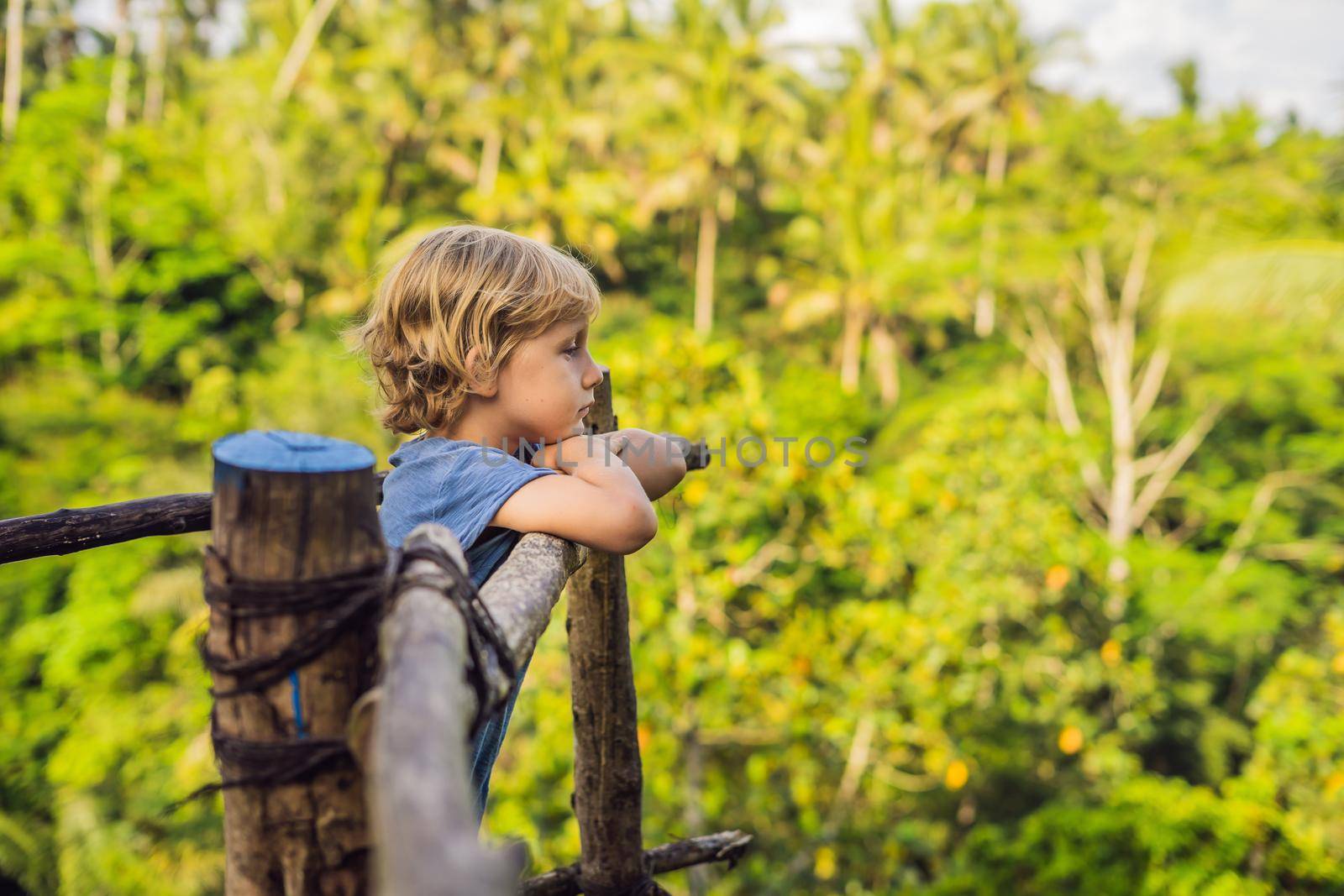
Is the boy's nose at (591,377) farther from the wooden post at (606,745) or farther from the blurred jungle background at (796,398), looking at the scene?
the blurred jungle background at (796,398)

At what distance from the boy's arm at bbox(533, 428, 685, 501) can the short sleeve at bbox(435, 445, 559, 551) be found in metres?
0.17

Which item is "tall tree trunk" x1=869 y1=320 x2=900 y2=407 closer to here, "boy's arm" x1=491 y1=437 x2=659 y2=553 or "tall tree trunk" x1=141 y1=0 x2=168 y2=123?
"tall tree trunk" x1=141 y1=0 x2=168 y2=123

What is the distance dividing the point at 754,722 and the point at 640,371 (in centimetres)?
242

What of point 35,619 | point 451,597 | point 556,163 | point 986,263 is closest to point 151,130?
point 556,163

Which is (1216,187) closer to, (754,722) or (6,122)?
(754,722)

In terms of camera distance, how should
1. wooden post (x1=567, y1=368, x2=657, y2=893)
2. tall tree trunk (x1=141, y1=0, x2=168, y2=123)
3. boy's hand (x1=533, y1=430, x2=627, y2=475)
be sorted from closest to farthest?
boy's hand (x1=533, y1=430, x2=627, y2=475), wooden post (x1=567, y1=368, x2=657, y2=893), tall tree trunk (x1=141, y1=0, x2=168, y2=123)

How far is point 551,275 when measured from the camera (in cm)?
160

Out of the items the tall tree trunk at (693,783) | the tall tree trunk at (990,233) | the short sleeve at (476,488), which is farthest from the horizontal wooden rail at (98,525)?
the tall tree trunk at (990,233)

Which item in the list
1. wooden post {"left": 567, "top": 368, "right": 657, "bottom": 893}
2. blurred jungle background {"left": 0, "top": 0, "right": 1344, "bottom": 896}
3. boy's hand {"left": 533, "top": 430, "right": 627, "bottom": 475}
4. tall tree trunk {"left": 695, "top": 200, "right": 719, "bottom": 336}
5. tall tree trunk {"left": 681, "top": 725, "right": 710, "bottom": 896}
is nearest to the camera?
boy's hand {"left": 533, "top": 430, "right": 627, "bottom": 475}

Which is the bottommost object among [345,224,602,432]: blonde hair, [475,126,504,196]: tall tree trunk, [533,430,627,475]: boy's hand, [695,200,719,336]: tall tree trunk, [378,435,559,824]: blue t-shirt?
[378,435,559,824]: blue t-shirt

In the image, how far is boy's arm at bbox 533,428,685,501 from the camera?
1673 millimetres

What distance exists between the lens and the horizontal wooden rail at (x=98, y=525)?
5.66 feet

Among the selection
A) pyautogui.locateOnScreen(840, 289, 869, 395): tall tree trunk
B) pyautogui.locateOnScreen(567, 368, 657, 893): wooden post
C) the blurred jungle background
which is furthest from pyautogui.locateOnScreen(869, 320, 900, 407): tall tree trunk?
pyautogui.locateOnScreen(567, 368, 657, 893): wooden post

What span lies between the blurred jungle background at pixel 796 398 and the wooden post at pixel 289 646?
169 centimetres
